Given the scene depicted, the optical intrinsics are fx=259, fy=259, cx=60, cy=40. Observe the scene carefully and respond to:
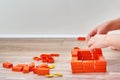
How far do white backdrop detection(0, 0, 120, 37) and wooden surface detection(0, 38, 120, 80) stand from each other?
0.40ft

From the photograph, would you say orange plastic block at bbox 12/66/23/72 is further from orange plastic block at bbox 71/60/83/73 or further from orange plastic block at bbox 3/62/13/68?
orange plastic block at bbox 71/60/83/73

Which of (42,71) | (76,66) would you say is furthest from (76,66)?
(42,71)

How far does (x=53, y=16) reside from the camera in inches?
62.1

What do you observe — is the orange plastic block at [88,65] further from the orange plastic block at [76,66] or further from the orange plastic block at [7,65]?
the orange plastic block at [7,65]

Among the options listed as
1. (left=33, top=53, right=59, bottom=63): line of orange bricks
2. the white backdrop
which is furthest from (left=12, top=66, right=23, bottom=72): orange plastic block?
the white backdrop

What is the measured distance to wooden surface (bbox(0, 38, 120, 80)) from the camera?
0.85 m

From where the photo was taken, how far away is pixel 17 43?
139cm

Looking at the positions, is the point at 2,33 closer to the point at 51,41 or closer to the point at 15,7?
the point at 15,7

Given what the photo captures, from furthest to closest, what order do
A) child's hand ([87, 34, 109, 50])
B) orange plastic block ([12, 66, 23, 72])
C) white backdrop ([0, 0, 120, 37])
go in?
white backdrop ([0, 0, 120, 37]) < orange plastic block ([12, 66, 23, 72]) < child's hand ([87, 34, 109, 50])

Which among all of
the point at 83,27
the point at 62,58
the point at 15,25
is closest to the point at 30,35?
the point at 15,25

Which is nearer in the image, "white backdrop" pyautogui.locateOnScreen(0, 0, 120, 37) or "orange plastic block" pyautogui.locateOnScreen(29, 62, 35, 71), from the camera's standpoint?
"orange plastic block" pyautogui.locateOnScreen(29, 62, 35, 71)

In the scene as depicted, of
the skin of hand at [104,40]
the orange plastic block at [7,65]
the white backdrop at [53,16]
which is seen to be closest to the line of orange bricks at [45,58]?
the orange plastic block at [7,65]

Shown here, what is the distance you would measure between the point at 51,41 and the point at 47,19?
0.66ft

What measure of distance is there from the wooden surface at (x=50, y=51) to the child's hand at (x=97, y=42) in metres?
0.11
